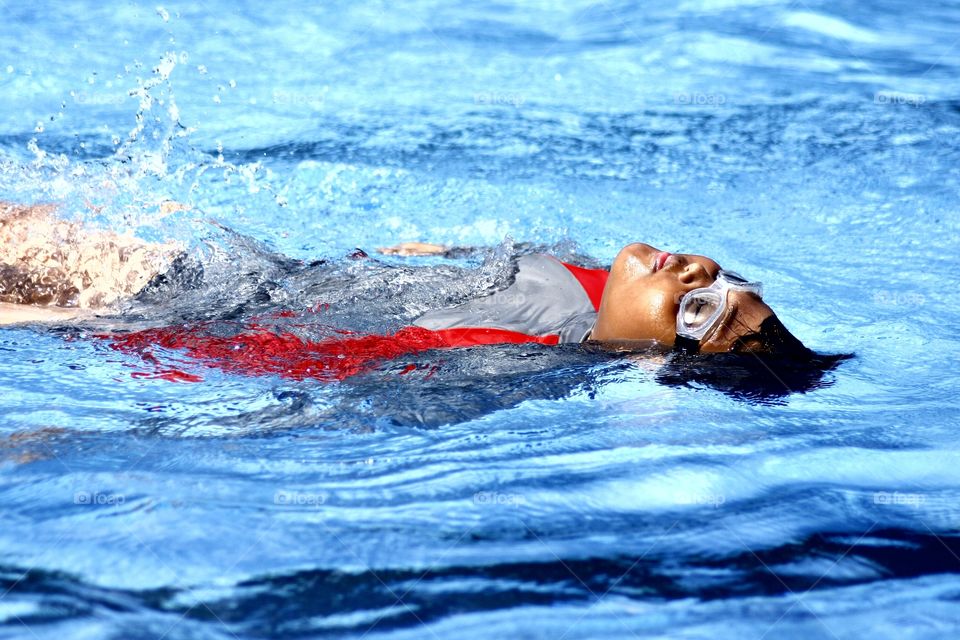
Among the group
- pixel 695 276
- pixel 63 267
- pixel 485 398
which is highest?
pixel 695 276

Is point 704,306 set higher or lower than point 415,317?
higher

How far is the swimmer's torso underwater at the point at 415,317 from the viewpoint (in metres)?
3.47

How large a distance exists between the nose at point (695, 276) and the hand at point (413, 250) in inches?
70.8

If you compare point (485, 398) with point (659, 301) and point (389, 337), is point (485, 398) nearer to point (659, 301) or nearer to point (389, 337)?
point (389, 337)

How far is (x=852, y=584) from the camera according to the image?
267 cm

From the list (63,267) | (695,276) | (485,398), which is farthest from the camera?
(63,267)

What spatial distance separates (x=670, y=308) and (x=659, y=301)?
0.05m

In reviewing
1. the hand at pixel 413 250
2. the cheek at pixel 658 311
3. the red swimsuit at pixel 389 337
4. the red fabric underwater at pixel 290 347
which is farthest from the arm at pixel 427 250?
the cheek at pixel 658 311

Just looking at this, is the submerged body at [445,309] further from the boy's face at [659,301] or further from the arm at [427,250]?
the arm at [427,250]

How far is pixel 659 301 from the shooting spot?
3512 mm

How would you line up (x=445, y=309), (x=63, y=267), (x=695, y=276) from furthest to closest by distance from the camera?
(x=63, y=267), (x=445, y=309), (x=695, y=276)

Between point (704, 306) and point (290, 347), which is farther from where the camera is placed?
point (290, 347)

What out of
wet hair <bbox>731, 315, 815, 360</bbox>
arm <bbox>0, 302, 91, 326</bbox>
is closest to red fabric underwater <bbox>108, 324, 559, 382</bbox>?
arm <bbox>0, 302, 91, 326</bbox>

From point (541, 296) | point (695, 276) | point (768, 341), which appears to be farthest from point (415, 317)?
point (768, 341)
